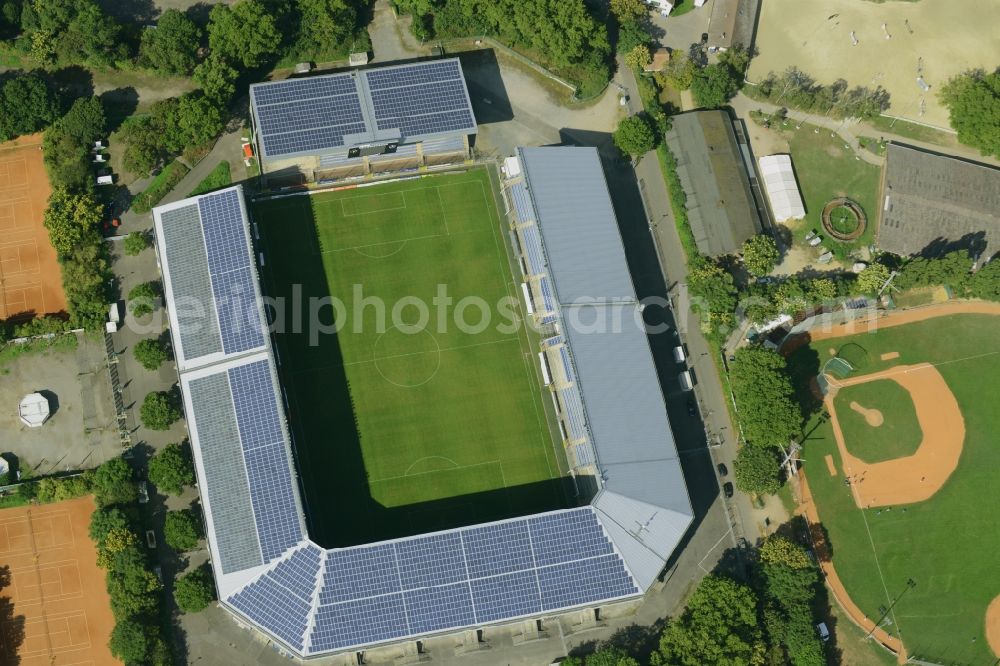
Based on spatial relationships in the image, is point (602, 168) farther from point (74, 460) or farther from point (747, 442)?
point (74, 460)

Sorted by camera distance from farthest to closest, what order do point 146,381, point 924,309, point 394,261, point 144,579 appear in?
1. point 924,309
2. point 394,261
3. point 146,381
4. point 144,579

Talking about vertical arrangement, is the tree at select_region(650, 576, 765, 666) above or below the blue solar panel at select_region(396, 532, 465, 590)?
below

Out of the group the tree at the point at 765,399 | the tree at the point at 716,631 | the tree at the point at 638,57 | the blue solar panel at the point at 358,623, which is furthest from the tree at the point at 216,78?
the tree at the point at 716,631

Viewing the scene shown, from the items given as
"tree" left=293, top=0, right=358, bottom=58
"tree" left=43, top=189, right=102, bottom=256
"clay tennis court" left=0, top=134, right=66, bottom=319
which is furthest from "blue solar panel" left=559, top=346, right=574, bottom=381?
"clay tennis court" left=0, top=134, right=66, bottom=319

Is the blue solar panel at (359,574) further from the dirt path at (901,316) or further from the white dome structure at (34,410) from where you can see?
the dirt path at (901,316)

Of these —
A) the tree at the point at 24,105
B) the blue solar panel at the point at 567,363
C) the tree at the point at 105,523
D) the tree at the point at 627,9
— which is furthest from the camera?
the tree at the point at 627,9

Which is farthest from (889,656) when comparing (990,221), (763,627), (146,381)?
(146,381)

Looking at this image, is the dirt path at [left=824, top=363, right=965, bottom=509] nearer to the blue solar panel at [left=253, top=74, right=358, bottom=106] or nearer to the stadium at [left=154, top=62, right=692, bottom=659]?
the stadium at [left=154, top=62, right=692, bottom=659]
